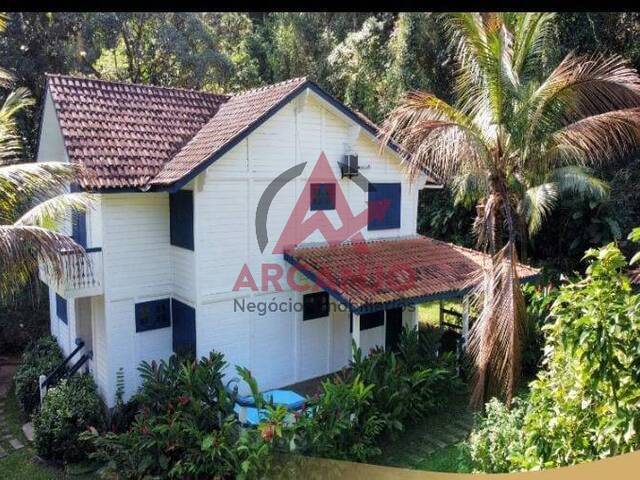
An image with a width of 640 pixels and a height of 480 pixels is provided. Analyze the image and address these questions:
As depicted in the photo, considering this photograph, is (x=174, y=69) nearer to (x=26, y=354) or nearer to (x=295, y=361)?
(x=26, y=354)

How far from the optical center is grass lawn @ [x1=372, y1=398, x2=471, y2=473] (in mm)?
9058

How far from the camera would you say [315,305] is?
42.4 ft

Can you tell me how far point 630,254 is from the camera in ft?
56.8

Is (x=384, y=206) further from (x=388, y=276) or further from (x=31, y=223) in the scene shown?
(x=31, y=223)

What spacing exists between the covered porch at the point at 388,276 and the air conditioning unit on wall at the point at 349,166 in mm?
1842

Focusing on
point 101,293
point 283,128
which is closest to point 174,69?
point 283,128

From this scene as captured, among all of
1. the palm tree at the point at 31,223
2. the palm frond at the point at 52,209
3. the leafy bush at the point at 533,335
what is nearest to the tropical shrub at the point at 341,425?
the palm tree at the point at 31,223

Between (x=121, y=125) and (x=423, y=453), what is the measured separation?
9765 millimetres

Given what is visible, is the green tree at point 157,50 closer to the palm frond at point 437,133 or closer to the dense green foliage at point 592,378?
the palm frond at point 437,133

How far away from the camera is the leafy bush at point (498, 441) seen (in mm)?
7191

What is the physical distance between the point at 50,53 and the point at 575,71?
63.8ft

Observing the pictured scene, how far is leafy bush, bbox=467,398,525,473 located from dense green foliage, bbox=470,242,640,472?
633mm

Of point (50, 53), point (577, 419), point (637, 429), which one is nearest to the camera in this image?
point (637, 429)

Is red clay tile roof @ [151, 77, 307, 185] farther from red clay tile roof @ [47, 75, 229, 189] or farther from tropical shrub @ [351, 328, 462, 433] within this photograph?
tropical shrub @ [351, 328, 462, 433]
